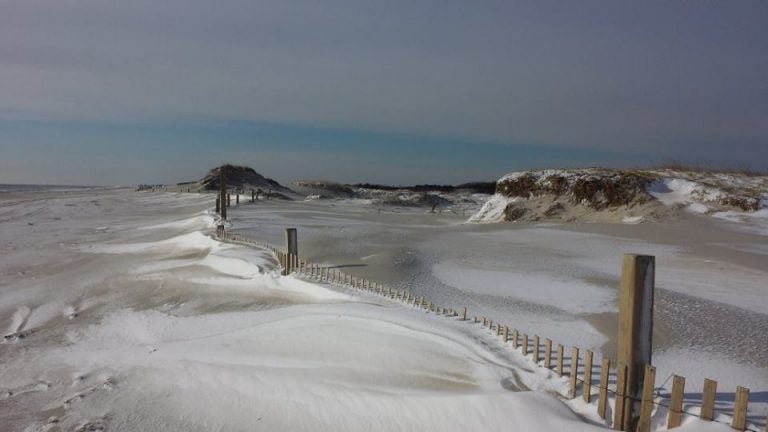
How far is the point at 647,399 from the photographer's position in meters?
4.55

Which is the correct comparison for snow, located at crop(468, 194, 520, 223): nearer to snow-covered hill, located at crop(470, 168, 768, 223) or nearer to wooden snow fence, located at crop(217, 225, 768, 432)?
snow-covered hill, located at crop(470, 168, 768, 223)

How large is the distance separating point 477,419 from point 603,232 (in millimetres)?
14953

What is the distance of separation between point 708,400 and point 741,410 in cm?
22

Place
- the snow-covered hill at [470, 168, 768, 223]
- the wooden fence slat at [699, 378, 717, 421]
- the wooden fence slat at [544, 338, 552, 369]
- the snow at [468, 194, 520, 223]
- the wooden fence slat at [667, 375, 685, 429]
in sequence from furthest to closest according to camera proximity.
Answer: the snow at [468, 194, 520, 223] → the snow-covered hill at [470, 168, 768, 223] → the wooden fence slat at [544, 338, 552, 369] → the wooden fence slat at [667, 375, 685, 429] → the wooden fence slat at [699, 378, 717, 421]

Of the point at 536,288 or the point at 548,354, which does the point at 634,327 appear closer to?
the point at 548,354

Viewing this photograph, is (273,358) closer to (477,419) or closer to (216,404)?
(216,404)

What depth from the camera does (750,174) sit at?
1016 inches

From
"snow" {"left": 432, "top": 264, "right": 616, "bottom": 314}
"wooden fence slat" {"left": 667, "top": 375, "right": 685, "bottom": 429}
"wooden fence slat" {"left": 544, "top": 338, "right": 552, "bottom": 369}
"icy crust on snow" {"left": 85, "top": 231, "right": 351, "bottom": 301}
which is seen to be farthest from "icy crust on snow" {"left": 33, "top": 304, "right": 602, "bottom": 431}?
"snow" {"left": 432, "top": 264, "right": 616, "bottom": 314}

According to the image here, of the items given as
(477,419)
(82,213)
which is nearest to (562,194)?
(477,419)

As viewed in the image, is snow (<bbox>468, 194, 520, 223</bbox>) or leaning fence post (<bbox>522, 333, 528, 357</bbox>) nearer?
leaning fence post (<bbox>522, 333, 528, 357</bbox>)

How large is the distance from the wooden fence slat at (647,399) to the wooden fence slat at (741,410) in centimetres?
60

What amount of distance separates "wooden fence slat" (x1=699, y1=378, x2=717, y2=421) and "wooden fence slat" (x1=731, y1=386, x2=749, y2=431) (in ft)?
0.52

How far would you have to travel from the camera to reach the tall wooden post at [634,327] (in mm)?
4645

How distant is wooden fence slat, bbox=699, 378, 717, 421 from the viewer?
13.7 feet
